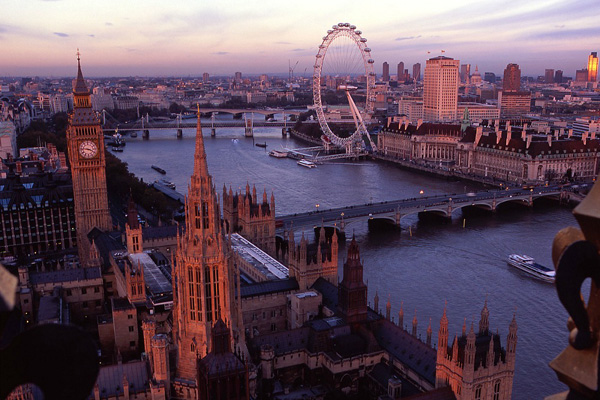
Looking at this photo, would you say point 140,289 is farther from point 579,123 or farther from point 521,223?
point 579,123

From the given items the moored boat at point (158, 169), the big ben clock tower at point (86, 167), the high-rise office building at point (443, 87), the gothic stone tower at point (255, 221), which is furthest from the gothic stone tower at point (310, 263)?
the high-rise office building at point (443, 87)

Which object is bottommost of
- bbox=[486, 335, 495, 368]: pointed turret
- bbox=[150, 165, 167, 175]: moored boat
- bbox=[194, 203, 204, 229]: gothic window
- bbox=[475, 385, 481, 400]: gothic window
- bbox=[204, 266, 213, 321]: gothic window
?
bbox=[475, 385, 481, 400]: gothic window

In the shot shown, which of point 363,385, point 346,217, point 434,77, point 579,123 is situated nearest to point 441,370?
point 363,385

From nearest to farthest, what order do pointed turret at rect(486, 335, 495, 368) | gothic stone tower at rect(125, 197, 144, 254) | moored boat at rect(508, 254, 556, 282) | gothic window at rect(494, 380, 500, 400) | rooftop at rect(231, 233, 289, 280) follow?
1. pointed turret at rect(486, 335, 495, 368)
2. gothic window at rect(494, 380, 500, 400)
3. rooftop at rect(231, 233, 289, 280)
4. gothic stone tower at rect(125, 197, 144, 254)
5. moored boat at rect(508, 254, 556, 282)

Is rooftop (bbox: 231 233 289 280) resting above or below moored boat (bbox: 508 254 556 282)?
above

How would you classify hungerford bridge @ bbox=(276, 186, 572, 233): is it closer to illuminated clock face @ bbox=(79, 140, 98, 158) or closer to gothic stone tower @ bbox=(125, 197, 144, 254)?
gothic stone tower @ bbox=(125, 197, 144, 254)

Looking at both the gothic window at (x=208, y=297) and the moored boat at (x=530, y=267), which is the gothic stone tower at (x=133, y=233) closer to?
the gothic window at (x=208, y=297)

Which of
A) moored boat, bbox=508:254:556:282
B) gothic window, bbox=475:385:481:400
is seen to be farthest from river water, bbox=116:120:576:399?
gothic window, bbox=475:385:481:400
